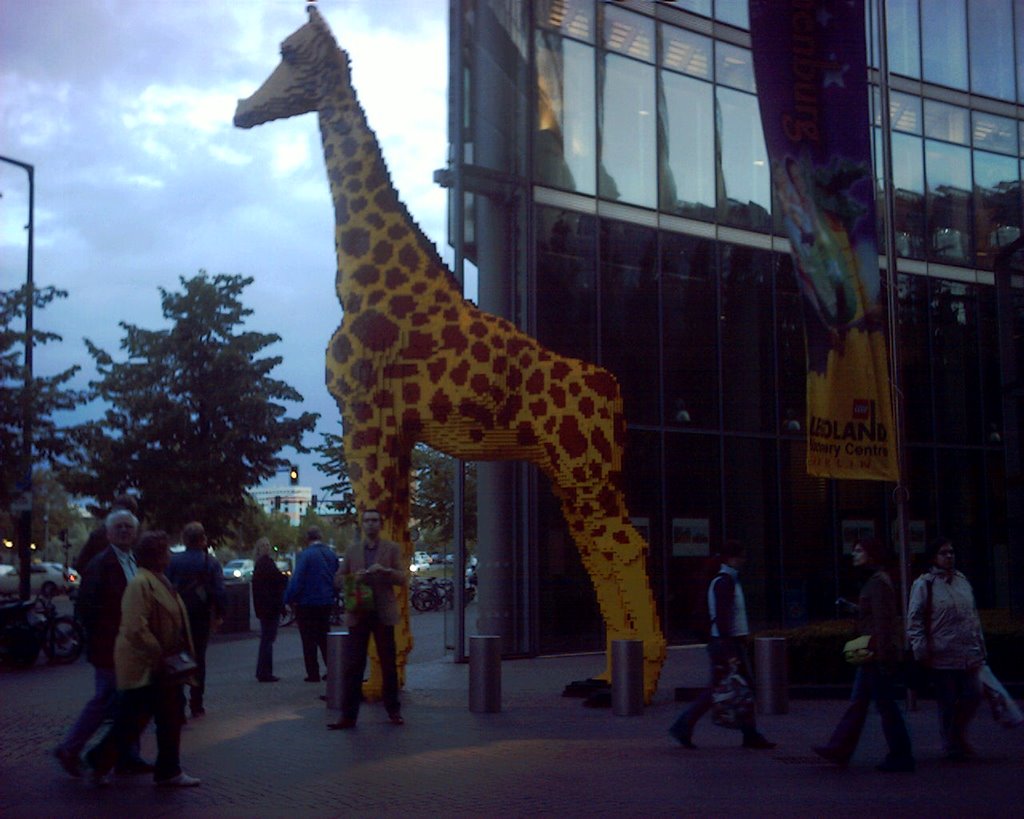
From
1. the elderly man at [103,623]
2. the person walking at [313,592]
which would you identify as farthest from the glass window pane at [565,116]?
the elderly man at [103,623]

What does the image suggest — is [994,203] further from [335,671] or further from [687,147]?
[335,671]

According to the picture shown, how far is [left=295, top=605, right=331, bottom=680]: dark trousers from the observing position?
15398mm

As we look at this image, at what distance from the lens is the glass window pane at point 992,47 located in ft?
87.2

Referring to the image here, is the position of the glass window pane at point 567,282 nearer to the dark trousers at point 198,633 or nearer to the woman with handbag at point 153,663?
the dark trousers at point 198,633

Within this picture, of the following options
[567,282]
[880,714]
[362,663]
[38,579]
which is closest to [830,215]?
[880,714]

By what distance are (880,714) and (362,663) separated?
14.9 ft

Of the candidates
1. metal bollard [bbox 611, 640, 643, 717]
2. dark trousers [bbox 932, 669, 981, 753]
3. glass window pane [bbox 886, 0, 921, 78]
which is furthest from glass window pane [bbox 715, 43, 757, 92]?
dark trousers [bbox 932, 669, 981, 753]

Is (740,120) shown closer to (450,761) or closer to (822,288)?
(822,288)

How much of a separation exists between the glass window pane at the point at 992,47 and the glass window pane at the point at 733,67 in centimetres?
615

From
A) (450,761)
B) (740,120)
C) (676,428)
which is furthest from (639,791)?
(740,120)

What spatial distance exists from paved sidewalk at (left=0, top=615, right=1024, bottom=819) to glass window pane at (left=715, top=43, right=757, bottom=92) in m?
12.8

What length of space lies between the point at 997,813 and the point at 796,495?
15.8m

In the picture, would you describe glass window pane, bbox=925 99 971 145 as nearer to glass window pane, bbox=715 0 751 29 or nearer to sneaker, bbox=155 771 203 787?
glass window pane, bbox=715 0 751 29

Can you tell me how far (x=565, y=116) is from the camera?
812 inches
